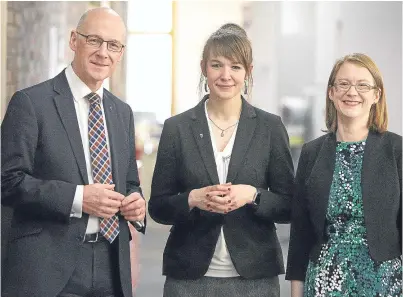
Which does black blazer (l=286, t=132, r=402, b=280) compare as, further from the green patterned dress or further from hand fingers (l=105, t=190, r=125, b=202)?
hand fingers (l=105, t=190, r=125, b=202)

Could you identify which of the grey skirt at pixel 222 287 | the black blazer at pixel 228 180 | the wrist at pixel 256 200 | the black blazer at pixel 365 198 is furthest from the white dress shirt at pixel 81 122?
the black blazer at pixel 365 198

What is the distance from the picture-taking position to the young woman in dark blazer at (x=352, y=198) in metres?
2.29

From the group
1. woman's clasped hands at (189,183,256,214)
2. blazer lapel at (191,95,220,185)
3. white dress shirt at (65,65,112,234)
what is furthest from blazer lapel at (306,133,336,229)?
white dress shirt at (65,65,112,234)

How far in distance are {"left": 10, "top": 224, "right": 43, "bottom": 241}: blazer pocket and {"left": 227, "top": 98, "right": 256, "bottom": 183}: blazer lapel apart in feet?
2.23

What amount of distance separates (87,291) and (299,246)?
0.75 metres

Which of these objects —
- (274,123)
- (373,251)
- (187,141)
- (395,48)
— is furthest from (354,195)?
(395,48)

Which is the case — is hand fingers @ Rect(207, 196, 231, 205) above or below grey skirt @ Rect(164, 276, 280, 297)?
above

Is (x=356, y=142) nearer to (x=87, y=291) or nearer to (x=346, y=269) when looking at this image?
(x=346, y=269)

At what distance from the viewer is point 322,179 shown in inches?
94.3

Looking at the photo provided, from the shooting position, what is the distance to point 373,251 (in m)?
2.28

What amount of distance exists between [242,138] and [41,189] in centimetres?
74

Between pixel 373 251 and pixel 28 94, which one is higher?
pixel 28 94

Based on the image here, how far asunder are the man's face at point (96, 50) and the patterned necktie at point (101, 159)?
12 centimetres

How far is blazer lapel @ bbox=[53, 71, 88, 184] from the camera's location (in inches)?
91.1
